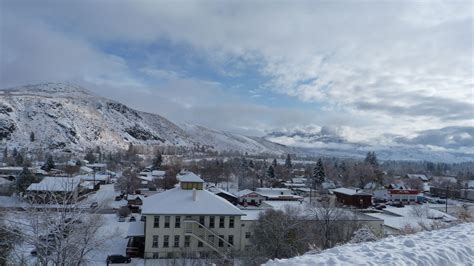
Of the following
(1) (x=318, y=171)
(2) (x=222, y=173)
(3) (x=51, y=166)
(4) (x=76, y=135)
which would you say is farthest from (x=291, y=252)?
(4) (x=76, y=135)

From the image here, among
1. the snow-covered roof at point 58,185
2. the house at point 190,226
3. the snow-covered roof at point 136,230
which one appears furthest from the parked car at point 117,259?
the snow-covered roof at point 58,185

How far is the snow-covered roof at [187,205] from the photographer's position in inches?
1100

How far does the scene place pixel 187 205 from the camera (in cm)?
2869

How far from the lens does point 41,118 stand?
627 ft

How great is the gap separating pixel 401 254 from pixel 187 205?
72.7 ft

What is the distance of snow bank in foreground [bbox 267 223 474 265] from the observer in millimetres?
7672

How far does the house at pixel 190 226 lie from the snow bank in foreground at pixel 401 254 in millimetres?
18922

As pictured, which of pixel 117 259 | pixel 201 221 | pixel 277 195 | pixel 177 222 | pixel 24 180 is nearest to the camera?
pixel 117 259

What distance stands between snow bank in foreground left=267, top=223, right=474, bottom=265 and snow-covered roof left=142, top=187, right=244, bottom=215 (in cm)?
2006

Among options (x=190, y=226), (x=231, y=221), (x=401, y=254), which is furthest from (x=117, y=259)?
(x=401, y=254)

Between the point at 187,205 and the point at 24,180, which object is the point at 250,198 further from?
the point at 24,180

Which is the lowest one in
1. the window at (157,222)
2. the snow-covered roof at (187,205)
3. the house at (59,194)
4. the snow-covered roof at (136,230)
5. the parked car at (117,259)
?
the parked car at (117,259)

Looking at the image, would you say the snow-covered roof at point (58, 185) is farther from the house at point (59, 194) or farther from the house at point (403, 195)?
the house at point (403, 195)

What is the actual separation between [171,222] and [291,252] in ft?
33.7
